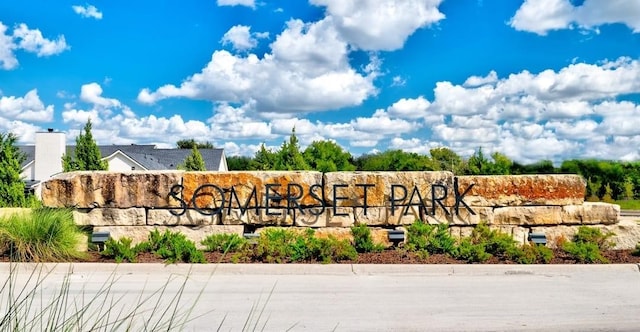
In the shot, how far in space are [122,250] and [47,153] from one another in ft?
106

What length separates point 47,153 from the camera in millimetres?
38438

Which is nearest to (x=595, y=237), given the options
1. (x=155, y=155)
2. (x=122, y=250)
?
(x=122, y=250)

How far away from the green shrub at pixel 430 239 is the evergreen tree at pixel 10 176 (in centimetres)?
1757

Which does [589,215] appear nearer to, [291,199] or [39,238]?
[291,199]

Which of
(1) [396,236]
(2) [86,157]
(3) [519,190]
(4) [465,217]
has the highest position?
(2) [86,157]

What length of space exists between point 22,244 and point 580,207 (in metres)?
9.95

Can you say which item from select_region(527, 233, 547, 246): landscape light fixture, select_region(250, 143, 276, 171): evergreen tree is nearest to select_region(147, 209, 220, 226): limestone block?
select_region(527, 233, 547, 246): landscape light fixture

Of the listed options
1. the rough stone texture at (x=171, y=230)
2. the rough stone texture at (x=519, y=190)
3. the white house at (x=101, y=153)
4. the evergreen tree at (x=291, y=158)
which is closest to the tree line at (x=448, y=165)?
the evergreen tree at (x=291, y=158)

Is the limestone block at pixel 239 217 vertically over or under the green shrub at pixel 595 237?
over

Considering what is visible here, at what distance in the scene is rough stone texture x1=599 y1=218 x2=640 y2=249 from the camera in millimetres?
11227

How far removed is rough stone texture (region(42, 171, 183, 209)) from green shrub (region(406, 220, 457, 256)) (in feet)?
14.4

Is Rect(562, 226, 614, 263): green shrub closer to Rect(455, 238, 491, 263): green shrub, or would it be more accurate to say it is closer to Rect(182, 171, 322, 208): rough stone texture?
Rect(455, 238, 491, 263): green shrub

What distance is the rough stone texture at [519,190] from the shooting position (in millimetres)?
11320

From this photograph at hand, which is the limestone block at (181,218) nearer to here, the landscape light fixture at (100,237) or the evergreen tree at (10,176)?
the landscape light fixture at (100,237)
